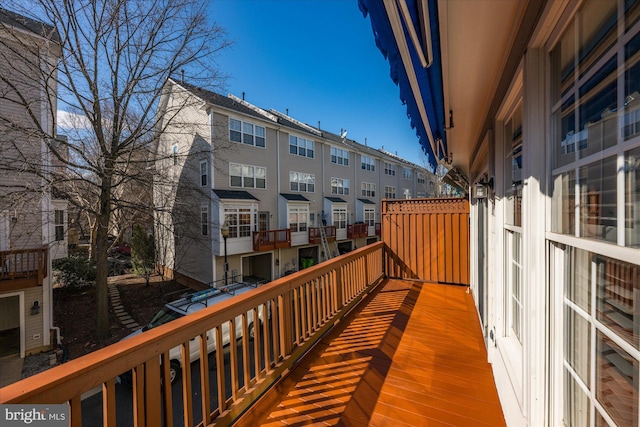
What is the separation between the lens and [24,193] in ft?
20.0

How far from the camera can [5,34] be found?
657 centimetres

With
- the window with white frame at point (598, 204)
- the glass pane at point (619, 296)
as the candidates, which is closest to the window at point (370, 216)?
the window with white frame at point (598, 204)

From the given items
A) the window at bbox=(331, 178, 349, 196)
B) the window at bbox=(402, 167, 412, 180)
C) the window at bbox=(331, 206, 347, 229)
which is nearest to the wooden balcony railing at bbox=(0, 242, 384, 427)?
the window at bbox=(331, 206, 347, 229)

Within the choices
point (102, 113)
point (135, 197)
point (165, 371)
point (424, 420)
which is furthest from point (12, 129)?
point (424, 420)

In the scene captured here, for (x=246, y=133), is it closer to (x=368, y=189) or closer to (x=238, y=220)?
(x=238, y=220)

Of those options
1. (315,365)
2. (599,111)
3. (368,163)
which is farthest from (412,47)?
(368,163)

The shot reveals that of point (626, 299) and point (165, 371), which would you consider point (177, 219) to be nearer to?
point (165, 371)

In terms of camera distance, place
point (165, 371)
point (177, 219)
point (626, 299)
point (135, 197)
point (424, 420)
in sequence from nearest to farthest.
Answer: point (626, 299) < point (165, 371) < point (424, 420) < point (177, 219) < point (135, 197)

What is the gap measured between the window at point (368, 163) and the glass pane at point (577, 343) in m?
19.3

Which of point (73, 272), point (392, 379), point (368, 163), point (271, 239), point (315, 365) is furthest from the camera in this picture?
point (368, 163)

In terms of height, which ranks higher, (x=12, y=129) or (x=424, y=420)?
(x=12, y=129)

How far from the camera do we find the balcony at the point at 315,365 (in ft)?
3.72

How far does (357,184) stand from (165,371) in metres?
18.4

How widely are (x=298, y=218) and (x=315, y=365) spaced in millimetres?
12026
